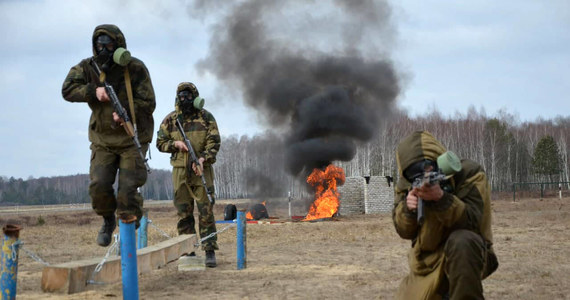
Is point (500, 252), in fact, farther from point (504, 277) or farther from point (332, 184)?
point (332, 184)

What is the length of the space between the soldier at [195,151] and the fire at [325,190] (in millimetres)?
17547

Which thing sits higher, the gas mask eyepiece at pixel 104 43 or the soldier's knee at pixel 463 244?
the gas mask eyepiece at pixel 104 43

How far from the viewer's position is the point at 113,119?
5.16 m

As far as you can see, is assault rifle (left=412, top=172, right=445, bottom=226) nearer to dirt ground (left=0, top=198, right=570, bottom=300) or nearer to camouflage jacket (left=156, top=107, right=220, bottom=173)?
dirt ground (left=0, top=198, right=570, bottom=300)

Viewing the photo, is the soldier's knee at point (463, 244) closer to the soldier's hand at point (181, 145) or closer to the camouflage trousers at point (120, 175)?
the camouflage trousers at point (120, 175)

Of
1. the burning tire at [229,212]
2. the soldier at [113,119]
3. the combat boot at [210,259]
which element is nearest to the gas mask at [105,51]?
the soldier at [113,119]

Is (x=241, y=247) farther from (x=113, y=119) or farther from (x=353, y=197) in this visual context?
(x=353, y=197)

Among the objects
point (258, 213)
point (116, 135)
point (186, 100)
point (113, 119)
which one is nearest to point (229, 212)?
point (186, 100)

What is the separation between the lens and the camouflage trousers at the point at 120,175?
5238 mm

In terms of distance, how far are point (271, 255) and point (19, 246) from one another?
5.57 metres

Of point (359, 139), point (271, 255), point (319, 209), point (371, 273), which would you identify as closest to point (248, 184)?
point (359, 139)

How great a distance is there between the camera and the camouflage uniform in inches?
204

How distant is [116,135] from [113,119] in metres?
0.17

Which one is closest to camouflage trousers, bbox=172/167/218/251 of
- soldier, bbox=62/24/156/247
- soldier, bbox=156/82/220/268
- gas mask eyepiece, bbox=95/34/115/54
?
soldier, bbox=156/82/220/268
